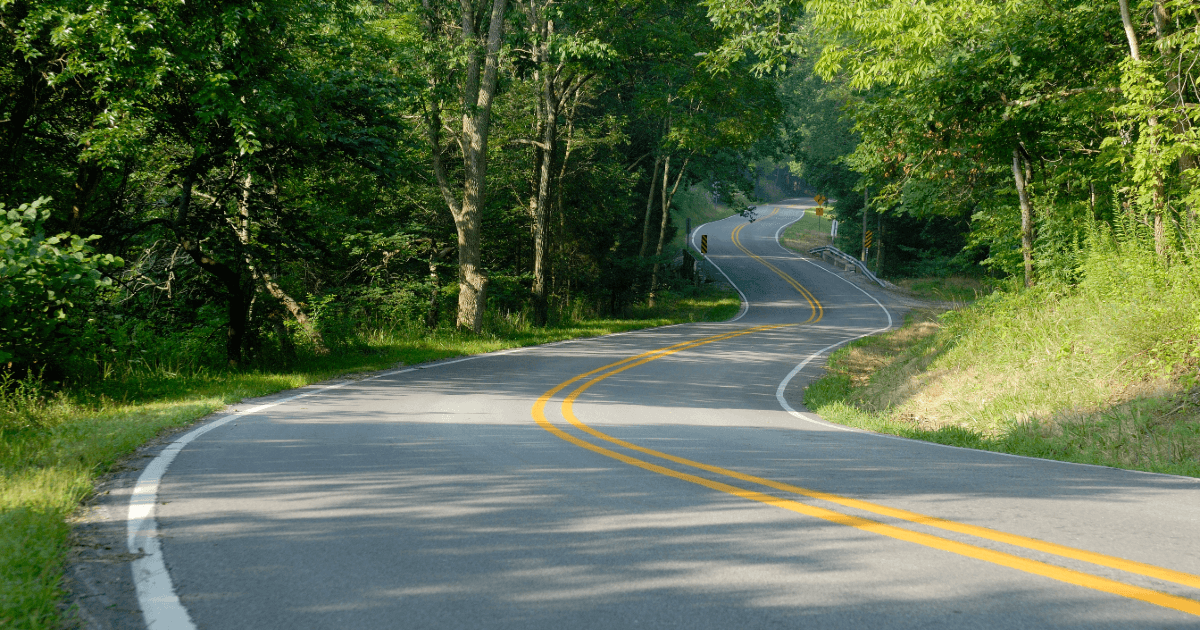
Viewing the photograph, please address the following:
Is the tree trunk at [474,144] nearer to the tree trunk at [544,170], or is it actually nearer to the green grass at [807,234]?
the tree trunk at [544,170]

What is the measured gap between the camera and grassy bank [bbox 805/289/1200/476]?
7.72m

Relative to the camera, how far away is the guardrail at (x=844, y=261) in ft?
163

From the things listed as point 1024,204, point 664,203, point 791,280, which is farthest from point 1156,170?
point 791,280

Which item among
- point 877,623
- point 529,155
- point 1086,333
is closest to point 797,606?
point 877,623

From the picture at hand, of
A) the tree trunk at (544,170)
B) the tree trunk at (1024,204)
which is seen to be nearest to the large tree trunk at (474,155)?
the tree trunk at (544,170)

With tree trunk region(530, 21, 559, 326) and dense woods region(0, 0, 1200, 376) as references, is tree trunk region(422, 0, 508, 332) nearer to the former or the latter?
dense woods region(0, 0, 1200, 376)

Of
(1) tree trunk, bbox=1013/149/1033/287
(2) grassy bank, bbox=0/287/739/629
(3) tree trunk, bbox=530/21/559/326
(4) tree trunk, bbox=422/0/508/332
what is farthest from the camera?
(3) tree trunk, bbox=530/21/559/326

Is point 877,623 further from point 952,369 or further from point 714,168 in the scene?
point 714,168

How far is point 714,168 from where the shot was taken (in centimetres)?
3916

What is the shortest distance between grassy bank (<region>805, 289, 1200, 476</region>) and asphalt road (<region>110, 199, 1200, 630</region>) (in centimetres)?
153

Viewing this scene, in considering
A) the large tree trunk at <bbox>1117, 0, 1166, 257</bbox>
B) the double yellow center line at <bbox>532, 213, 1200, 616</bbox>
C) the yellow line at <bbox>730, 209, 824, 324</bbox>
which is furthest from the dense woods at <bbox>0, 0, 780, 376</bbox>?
the yellow line at <bbox>730, 209, 824, 324</bbox>

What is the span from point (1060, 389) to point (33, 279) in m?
11.3

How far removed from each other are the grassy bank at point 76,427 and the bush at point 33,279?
1.79 ft

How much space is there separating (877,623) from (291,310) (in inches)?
549
